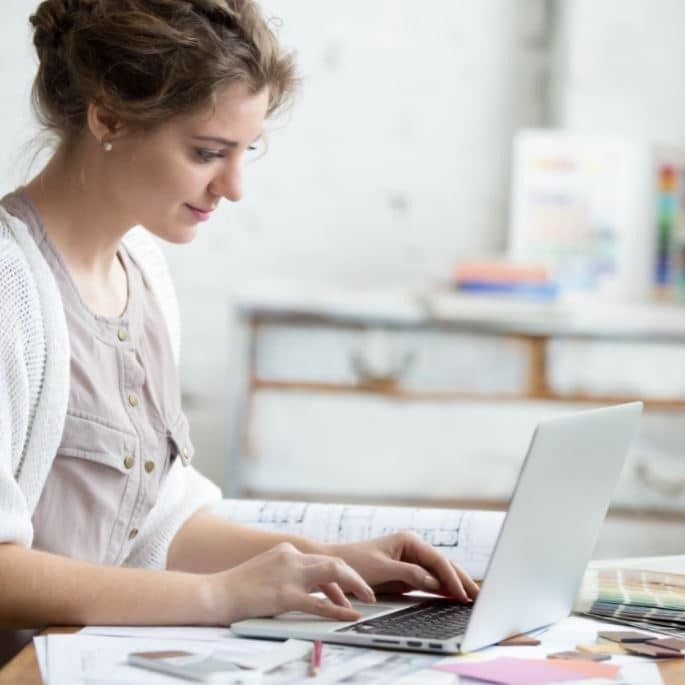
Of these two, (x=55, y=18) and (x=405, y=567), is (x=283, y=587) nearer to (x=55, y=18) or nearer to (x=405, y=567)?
(x=405, y=567)

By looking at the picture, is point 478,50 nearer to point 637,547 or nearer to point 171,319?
point 637,547

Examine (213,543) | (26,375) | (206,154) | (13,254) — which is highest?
(206,154)

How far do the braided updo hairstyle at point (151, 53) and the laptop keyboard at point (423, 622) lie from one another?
19.7 inches

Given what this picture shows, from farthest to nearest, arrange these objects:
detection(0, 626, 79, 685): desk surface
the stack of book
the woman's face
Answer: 1. the stack of book
2. the woman's face
3. detection(0, 626, 79, 685): desk surface

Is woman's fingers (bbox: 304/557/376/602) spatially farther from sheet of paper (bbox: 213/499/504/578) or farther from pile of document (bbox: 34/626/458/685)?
sheet of paper (bbox: 213/499/504/578)

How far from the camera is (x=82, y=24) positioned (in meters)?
1.22

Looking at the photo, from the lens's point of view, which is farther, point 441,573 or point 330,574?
point 441,573

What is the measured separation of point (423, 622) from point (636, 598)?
0.23m

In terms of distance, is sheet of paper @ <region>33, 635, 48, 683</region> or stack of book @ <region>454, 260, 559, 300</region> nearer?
sheet of paper @ <region>33, 635, 48, 683</region>

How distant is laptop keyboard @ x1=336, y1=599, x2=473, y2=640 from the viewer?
1.01 metres

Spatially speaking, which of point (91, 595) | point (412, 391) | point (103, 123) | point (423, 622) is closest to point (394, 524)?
point (423, 622)

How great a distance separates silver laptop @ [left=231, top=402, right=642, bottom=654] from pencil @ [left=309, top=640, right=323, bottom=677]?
51 millimetres

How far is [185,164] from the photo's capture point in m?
1.23

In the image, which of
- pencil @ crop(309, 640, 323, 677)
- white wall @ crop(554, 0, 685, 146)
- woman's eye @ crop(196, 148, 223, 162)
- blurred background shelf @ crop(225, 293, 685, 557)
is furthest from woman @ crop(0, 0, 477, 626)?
white wall @ crop(554, 0, 685, 146)
